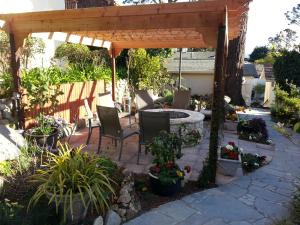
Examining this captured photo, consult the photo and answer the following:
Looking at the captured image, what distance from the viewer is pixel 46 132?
584 centimetres

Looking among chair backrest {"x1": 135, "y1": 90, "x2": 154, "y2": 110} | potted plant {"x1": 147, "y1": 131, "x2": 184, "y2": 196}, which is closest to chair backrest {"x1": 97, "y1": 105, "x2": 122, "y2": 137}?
potted plant {"x1": 147, "y1": 131, "x2": 184, "y2": 196}

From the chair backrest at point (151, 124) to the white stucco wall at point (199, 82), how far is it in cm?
1265

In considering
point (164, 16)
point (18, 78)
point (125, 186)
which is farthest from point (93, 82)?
point (125, 186)

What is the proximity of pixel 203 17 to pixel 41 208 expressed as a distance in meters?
3.66

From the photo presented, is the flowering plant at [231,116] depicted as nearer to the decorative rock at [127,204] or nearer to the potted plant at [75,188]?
the decorative rock at [127,204]

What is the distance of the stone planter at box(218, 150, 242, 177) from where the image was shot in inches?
198

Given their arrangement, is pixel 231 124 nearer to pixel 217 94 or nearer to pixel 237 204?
pixel 217 94

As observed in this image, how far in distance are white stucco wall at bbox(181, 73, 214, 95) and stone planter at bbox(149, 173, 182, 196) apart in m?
13.5

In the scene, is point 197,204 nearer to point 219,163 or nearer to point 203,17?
point 219,163

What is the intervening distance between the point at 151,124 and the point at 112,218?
1.96 m

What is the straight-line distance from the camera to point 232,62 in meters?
12.4

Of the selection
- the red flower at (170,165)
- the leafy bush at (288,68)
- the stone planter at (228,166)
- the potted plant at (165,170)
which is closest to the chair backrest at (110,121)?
the potted plant at (165,170)

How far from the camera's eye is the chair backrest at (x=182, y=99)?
28.7 ft

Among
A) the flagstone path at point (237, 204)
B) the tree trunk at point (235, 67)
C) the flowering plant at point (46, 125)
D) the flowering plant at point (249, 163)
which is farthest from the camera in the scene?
the tree trunk at point (235, 67)
